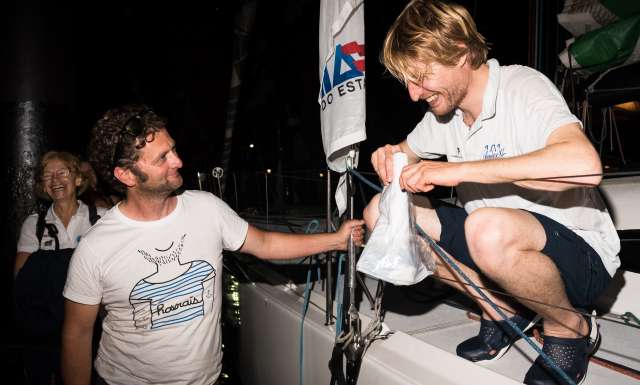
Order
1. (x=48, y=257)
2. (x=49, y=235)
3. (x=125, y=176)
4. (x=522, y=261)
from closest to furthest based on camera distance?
1. (x=522, y=261)
2. (x=125, y=176)
3. (x=48, y=257)
4. (x=49, y=235)

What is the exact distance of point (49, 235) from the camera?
2.63m

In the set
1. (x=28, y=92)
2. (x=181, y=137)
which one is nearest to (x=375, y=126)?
(x=181, y=137)

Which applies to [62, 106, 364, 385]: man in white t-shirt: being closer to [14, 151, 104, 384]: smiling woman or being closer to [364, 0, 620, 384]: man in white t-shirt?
[364, 0, 620, 384]: man in white t-shirt

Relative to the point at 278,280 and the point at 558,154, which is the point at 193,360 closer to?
the point at 278,280

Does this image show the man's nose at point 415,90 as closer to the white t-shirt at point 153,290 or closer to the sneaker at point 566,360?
the sneaker at point 566,360

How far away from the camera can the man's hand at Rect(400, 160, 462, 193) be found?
121 centimetres

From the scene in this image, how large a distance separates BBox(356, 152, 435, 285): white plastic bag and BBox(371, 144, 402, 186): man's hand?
0.06 m

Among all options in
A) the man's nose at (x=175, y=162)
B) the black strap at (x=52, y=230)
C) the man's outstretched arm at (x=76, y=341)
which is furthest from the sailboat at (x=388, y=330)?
the black strap at (x=52, y=230)

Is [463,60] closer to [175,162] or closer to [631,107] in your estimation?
[175,162]

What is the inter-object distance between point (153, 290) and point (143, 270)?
4.1 inches

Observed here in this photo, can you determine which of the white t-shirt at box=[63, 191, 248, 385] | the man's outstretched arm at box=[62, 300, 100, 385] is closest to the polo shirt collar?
the white t-shirt at box=[63, 191, 248, 385]

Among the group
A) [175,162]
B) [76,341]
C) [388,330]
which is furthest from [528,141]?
[76,341]

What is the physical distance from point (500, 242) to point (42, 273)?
264cm

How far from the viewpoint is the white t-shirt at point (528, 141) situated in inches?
49.8
